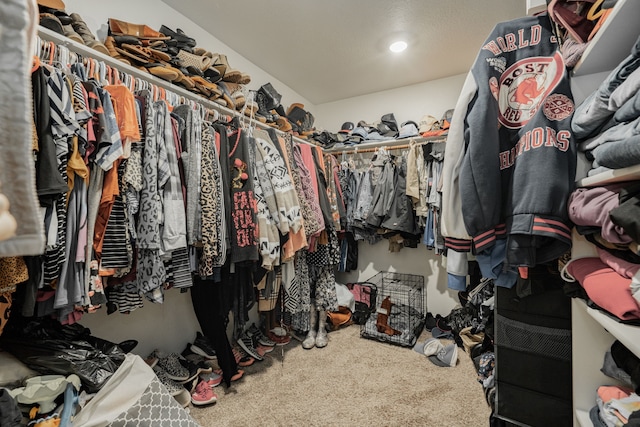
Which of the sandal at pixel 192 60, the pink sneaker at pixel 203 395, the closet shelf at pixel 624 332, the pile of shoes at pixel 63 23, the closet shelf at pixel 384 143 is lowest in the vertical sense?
the pink sneaker at pixel 203 395

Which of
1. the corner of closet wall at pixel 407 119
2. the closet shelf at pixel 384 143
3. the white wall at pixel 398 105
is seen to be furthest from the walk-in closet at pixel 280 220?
the white wall at pixel 398 105

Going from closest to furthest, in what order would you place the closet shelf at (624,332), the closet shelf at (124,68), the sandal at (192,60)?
the closet shelf at (624,332) < the closet shelf at (124,68) < the sandal at (192,60)

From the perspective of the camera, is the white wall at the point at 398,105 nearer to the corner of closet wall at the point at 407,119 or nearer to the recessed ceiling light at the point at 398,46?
the corner of closet wall at the point at 407,119

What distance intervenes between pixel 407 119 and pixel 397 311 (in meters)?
1.91

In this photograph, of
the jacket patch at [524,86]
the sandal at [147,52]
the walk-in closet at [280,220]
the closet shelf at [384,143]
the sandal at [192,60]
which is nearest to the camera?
the walk-in closet at [280,220]

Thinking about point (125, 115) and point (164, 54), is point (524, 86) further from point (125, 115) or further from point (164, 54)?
point (164, 54)

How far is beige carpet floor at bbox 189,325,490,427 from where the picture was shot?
1401mm

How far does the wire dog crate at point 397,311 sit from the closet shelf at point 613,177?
1779 mm

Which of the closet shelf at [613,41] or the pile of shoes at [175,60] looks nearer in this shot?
the closet shelf at [613,41]

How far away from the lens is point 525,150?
85 centimetres

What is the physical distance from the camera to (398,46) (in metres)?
2.16

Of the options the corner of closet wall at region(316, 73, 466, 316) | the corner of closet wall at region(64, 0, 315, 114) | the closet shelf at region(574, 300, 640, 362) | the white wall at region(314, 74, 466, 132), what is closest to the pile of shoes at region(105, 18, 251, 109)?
the corner of closet wall at region(64, 0, 315, 114)

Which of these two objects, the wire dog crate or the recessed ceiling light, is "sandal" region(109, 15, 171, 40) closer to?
the recessed ceiling light

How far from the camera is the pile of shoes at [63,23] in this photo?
1.03m
